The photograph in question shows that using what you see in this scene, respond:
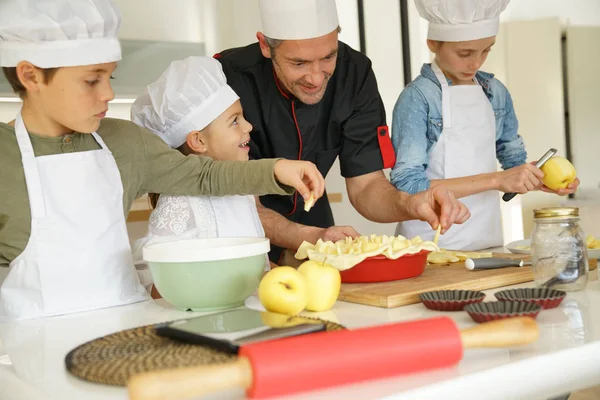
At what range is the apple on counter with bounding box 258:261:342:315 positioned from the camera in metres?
1.01

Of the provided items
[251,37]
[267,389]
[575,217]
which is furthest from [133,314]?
[251,37]

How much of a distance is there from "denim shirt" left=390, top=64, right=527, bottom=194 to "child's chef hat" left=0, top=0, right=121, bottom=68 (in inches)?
36.9

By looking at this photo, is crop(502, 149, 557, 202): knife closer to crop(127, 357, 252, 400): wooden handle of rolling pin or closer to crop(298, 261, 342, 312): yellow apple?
crop(298, 261, 342, 312): yellow apple

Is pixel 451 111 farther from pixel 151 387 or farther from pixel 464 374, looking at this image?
pixel 151 387

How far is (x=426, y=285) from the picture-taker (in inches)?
47.4

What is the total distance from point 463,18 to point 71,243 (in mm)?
1253

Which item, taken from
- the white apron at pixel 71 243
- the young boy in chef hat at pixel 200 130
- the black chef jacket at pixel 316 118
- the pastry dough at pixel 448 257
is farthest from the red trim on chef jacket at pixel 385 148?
the white apron at pixel 71 243

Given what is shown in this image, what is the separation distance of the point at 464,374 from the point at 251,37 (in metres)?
2.62

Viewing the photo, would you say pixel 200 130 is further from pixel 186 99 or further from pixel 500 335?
pixel 500 335

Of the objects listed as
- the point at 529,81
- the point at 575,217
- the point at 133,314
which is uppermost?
the point at 529,81

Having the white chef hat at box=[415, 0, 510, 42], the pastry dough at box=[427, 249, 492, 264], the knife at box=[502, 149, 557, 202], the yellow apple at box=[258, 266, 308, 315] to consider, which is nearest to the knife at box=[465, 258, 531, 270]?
the pastry dough at box=[427, 249, 492, 264]

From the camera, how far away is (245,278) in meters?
1.13

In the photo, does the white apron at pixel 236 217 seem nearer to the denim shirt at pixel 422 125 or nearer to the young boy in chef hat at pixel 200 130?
the young boy in chef hat at pixel 200 130

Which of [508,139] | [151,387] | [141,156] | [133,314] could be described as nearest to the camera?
[151,387]
